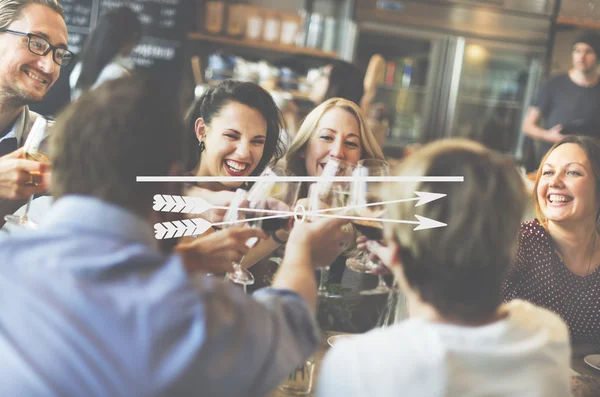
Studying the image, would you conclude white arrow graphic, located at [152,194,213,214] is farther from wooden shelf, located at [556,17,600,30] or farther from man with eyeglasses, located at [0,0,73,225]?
wooden shelf, located at [556,17,600,30]

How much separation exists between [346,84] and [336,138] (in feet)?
0.71

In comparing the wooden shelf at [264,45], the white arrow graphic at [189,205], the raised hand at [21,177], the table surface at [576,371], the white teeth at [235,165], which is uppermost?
the wooden shelf at [264,45]

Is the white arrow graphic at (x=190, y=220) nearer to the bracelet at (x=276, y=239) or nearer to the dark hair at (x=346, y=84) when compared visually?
the bracelet at (x=276, y=239)

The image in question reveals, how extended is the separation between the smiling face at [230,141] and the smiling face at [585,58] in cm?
205

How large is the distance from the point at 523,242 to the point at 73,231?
4.34 feet

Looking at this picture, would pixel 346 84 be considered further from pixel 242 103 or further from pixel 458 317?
pixel 458 317

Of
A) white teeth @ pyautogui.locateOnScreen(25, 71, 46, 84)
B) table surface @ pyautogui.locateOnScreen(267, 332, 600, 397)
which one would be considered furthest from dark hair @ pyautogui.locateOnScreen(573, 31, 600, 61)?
white teeth @ pyautogui.locateOnScreen(25, 71, 46, 84)

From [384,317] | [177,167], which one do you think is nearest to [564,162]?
[384,317]

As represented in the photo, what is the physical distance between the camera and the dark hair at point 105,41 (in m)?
1.68

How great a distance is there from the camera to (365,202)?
1314 millimetres

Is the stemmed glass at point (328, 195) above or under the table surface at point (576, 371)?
above

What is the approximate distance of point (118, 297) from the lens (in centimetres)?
73

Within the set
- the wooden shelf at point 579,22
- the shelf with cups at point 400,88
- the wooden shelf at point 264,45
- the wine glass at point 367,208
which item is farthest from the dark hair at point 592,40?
the wine glass at point 367,208

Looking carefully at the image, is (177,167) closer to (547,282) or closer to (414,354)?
(414,354)
